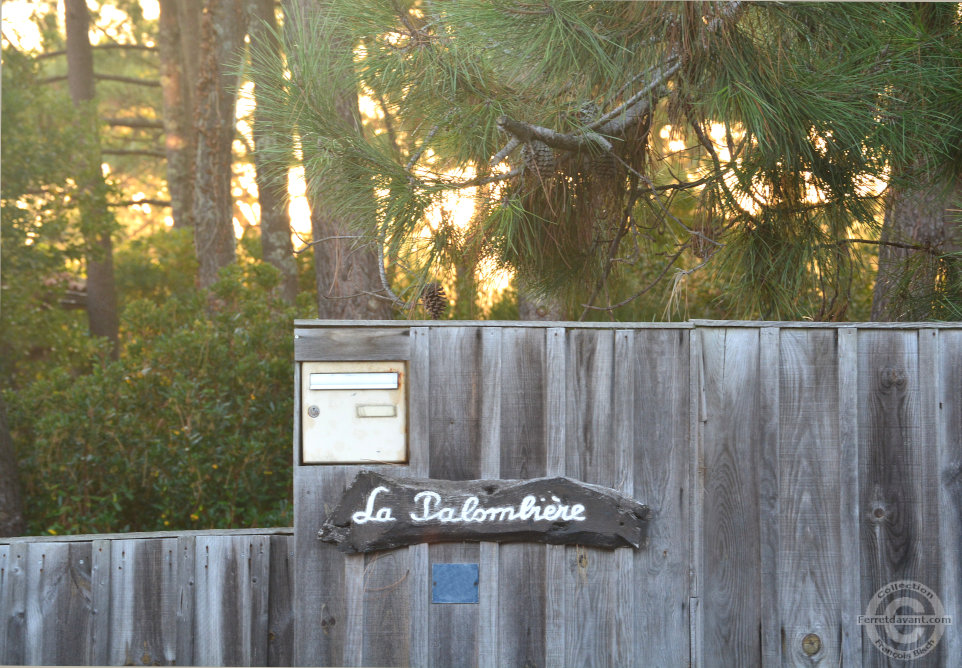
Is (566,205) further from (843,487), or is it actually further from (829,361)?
(843,487)

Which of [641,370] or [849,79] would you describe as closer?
[641,370]

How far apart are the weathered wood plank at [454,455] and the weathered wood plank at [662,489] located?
548 millimetres

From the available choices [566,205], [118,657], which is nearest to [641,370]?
[566,205]

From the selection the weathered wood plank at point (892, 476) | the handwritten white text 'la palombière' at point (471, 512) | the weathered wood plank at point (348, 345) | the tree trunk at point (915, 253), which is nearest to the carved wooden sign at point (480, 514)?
the handwritten white text 'la palombière' at point (471, 512)

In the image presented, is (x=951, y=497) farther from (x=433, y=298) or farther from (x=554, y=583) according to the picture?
(x=433, y=298)

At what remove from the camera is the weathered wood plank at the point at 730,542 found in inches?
115

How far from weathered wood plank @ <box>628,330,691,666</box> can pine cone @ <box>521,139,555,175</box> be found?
1194 millimetres

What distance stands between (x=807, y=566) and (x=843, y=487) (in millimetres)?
299

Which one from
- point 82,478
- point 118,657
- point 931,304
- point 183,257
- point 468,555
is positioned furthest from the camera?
point 183,257

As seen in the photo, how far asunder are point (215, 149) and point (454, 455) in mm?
7218

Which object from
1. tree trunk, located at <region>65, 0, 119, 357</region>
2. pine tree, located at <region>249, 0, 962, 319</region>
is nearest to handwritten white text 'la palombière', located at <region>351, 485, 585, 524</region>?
pine tree, located at <region>249, 0, 962, 319</region>

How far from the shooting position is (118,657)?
3193mm

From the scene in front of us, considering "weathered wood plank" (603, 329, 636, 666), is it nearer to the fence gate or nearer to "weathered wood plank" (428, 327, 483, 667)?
the fence gate

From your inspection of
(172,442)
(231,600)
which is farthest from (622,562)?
(172,442)
